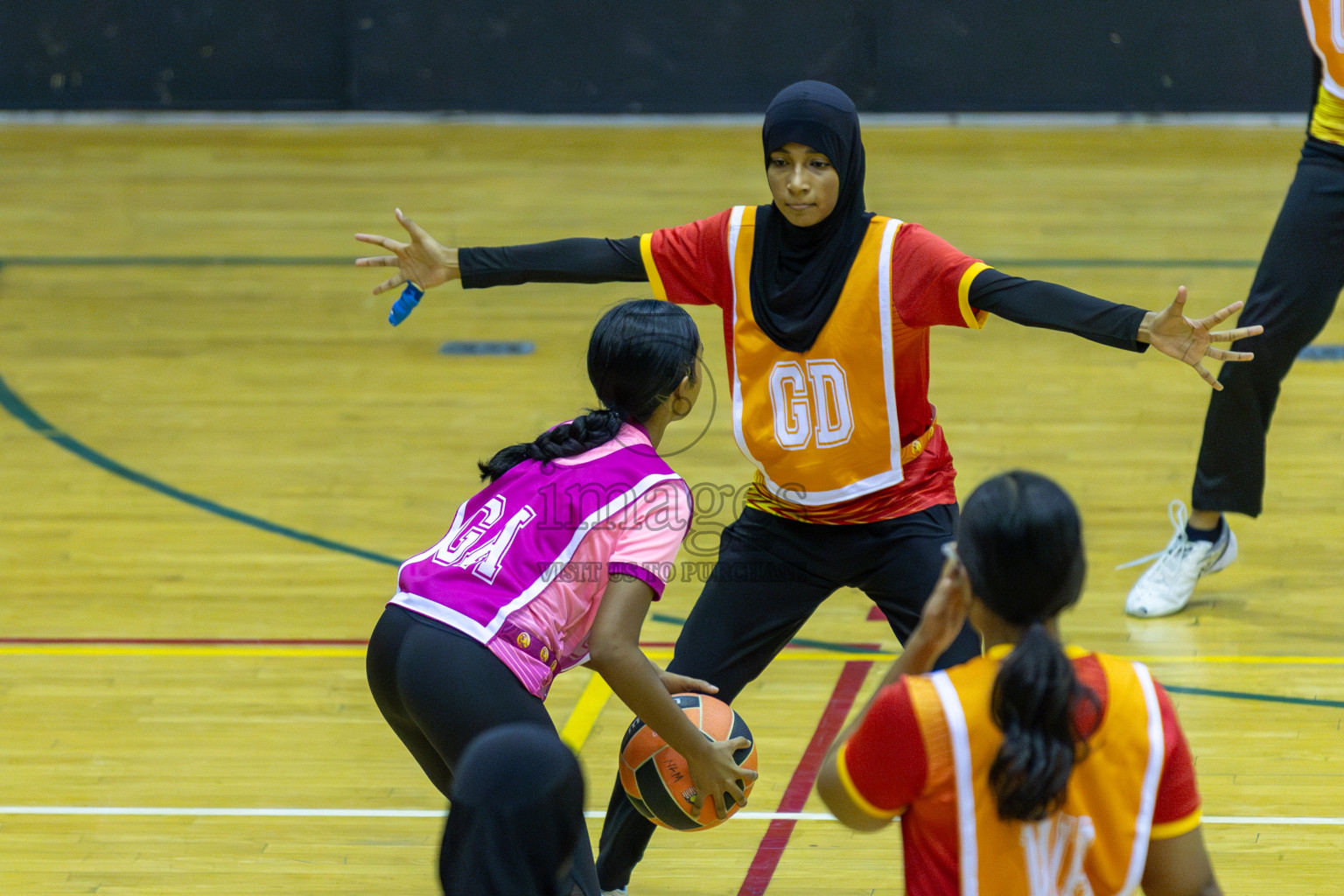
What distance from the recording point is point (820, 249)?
3.28 m

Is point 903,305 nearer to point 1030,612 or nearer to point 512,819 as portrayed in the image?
point 1030,612

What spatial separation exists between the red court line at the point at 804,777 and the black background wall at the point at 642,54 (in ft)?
26.4

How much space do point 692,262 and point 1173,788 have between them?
181 cm

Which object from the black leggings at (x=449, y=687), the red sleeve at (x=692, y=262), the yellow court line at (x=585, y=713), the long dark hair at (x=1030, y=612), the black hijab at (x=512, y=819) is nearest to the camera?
the black hijab at (x=512, y=819)

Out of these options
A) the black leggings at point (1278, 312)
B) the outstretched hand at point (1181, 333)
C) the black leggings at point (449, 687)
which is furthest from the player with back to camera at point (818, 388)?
the black leggings at point (1278, 312)

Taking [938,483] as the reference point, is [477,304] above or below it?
below

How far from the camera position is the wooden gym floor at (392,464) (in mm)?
3820

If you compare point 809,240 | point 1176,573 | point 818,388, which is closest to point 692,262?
point 809,240

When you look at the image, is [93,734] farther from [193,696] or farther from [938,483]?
[938,483]

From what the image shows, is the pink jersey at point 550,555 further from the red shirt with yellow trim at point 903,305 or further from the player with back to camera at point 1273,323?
the player with back to camera at point 1273,323

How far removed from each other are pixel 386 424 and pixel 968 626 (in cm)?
402

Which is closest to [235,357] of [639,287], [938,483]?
[639,287]

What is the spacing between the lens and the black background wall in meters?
11.6

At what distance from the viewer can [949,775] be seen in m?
1.93
